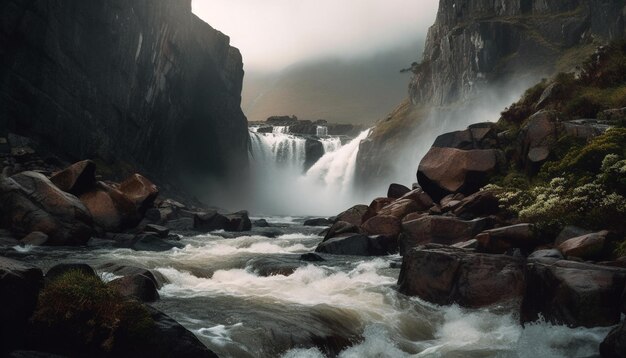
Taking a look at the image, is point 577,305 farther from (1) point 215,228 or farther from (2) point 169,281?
(1) point 215,228

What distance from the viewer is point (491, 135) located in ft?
96.9

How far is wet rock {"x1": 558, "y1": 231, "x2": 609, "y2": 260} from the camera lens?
13.1m

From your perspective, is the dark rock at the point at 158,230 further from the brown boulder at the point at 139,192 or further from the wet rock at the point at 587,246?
the wet rock at the point at 587,246

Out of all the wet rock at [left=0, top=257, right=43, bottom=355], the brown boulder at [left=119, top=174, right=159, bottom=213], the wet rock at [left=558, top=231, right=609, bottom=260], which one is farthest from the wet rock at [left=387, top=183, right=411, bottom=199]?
the wet rock at [left=0, top=257, right=43, bottom=355]

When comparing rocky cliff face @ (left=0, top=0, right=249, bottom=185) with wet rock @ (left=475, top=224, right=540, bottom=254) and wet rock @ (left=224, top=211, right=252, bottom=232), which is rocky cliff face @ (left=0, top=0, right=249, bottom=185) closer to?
wet rock @ (left=224, top=211, right=252, bottom=232)

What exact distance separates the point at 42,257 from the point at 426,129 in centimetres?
7228

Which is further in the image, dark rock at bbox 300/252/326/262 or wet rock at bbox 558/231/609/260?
dark rock at bbox 300/252/326/262

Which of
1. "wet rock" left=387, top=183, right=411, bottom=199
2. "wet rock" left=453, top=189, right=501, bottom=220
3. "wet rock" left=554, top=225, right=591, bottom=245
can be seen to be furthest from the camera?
"wet rock" left=387, top=183, right=411, bottom=199

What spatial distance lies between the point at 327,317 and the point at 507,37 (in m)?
75.0

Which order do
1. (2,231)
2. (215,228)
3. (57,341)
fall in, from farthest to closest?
(215,228) → (2,231) → (57,341)

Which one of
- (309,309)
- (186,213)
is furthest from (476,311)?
(186,213)

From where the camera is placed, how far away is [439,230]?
69.1 feet

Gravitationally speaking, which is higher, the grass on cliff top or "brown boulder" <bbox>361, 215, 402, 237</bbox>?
the grass on cliff top

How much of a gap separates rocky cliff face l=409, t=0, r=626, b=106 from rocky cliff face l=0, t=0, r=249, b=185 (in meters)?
38.1
